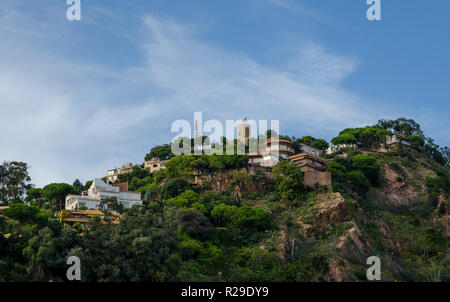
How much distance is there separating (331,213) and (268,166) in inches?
474

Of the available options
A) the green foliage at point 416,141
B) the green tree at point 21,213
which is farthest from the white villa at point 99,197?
the green foliage at point 416,141

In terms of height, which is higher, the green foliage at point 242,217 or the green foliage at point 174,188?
the green foliage at point 174,188

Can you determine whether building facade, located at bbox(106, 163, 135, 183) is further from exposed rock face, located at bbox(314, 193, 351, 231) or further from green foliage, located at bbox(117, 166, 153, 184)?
exposed rock face, located at bbox(314, 193, 351, 231)

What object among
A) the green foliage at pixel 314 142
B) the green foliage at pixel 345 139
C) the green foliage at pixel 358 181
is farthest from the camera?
the green foliage at pixel 314 142

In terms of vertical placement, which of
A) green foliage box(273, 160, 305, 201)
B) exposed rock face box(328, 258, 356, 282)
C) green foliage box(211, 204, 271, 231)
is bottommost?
exposed rock face box(328, 258, 356, 282)

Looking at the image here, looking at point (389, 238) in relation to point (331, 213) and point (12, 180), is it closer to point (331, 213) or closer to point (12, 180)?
point (331, 213)

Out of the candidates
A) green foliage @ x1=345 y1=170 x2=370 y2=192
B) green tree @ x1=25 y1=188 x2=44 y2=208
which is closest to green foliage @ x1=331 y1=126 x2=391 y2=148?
green foliage @ x1=345 y1=170 x2=370 y2=192

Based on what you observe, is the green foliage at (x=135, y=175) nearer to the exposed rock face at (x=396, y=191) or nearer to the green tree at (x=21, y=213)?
the exposed rock face at (x=396, y=191)

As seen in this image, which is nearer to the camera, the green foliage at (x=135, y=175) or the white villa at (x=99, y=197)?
the white villa at (x=99, y=197)

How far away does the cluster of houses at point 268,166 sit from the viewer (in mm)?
54656

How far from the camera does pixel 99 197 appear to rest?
56.8 m

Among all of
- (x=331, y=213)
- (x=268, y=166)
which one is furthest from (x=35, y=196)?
(x=331, y=213)

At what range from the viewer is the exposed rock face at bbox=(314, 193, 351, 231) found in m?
49.3
